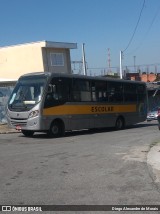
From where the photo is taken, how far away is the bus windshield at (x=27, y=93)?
65.1 feet

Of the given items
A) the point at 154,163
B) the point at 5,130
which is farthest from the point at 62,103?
the point at 154,163

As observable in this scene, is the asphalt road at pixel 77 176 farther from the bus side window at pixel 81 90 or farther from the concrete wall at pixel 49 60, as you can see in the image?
the concrete wall at pixel 49 60

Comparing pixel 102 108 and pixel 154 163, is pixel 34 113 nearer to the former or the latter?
pixel 102 108

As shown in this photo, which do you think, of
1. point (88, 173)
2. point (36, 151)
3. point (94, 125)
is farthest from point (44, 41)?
point (88, 173)

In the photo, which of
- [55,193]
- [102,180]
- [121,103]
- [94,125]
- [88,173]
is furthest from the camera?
[121,103]

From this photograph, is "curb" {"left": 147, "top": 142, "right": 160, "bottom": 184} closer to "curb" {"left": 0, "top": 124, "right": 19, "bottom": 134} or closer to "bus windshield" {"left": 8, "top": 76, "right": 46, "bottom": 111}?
"bus windshield" {"left": 8, "top": 76, "right": 46, "bottom": 111}

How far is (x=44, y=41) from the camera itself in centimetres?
4603

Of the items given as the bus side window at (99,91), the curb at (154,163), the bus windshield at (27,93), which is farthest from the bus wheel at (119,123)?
the curb at (154,163)

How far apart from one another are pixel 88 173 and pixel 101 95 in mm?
14532

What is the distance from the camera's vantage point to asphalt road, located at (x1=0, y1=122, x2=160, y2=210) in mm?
7949

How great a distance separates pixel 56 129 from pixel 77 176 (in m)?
10.9

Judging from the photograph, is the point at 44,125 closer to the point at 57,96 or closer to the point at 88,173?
the point at 57,96

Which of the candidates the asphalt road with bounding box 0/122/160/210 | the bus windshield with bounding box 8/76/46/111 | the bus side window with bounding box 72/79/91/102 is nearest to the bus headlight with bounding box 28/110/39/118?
the bus windshield with bounding box 8/76/46/111

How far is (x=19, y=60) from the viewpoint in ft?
161
